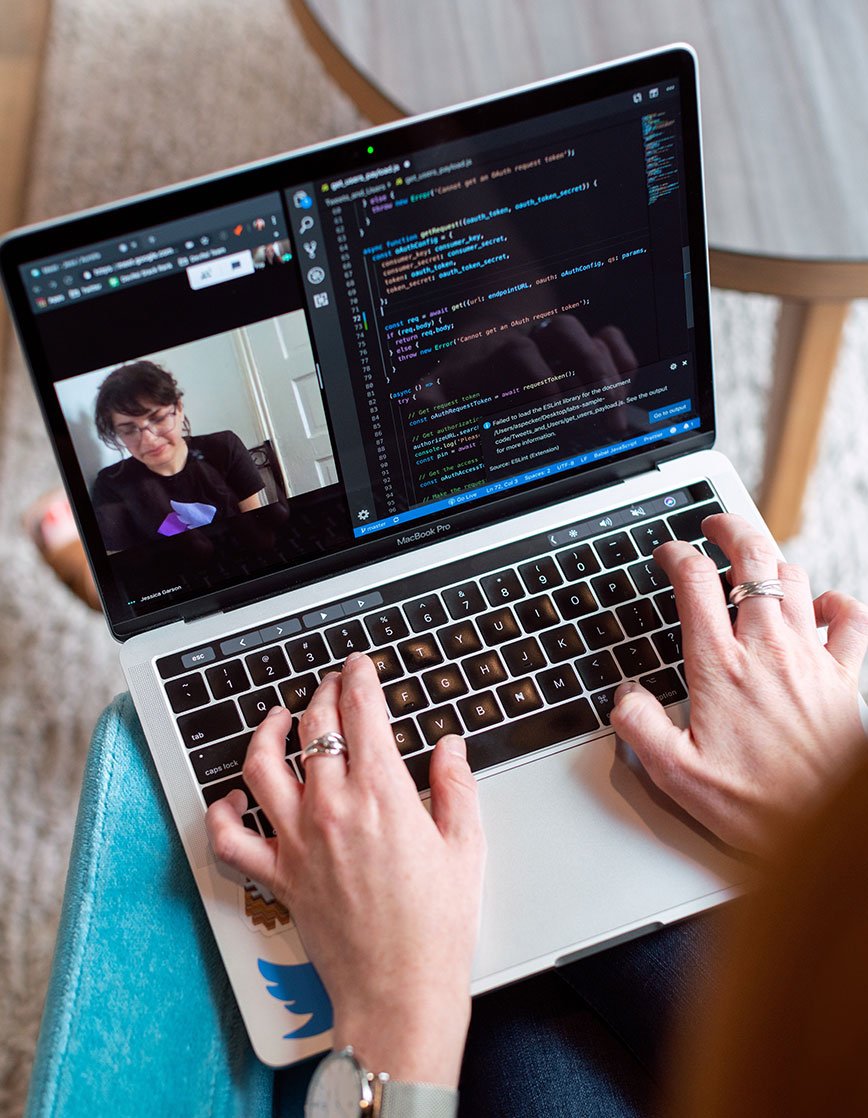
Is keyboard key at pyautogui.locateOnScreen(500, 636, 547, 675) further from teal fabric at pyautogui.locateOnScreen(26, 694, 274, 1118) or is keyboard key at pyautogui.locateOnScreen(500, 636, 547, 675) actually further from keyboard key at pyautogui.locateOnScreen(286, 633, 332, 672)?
teal fabric at pyautogui.locateOnScreen(26, 694, 274, 1118)

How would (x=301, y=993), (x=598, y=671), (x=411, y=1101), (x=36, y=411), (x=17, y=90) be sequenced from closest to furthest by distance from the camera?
(x=411, y=1101), (x=301, y=993), (x=598, y=671), (x=36, y=411), (x=17, y=90)

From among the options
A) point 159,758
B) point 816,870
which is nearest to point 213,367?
point 159,758

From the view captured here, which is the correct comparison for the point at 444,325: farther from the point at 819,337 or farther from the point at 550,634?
A: the point at 819,337

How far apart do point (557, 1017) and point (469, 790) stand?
0.19m

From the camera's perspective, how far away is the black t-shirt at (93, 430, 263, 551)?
730mm

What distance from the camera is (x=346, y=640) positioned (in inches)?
31.3

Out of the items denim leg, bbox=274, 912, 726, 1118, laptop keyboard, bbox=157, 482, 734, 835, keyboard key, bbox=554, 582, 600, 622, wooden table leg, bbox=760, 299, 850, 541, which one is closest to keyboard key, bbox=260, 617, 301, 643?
laptop keyboard, bbox=157, 482, 734, 835

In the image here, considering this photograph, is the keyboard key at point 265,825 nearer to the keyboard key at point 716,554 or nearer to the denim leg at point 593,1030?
the denim leg at point 593,1030

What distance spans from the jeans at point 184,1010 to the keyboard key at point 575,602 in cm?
25

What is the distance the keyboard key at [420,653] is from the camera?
787mm

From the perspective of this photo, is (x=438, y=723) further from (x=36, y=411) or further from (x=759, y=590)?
(x=36, y=411)

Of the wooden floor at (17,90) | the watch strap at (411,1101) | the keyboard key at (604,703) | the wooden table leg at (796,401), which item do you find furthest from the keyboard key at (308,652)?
the wooden floor at (17,90)

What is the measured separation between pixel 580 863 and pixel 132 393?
0.45 meters

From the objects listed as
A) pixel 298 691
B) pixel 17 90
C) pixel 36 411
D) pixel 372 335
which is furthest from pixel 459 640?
pixel 17 90
